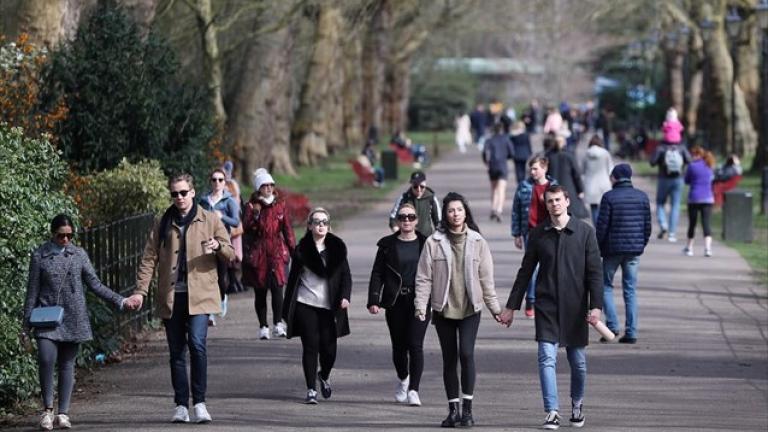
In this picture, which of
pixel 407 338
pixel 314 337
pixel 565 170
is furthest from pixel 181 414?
pixel 565 170

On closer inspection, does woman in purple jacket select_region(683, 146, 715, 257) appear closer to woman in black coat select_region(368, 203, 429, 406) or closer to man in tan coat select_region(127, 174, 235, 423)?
woman in black coat select_region(368, 203, 429, 406)

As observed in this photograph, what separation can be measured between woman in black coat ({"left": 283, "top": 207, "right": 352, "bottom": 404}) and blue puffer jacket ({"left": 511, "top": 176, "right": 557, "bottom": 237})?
4448 mm

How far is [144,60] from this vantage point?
19266mm

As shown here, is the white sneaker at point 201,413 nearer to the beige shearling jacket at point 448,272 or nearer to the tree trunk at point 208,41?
the beige shearling jacket at point 448,272

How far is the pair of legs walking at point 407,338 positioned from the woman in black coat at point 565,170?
263 inches

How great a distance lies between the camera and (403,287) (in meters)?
12.0

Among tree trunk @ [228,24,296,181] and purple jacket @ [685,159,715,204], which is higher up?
tree trunk @ [228,24,296,181]

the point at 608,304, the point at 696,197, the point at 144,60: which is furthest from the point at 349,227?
the point at 608,304

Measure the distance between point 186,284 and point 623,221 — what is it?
5160 millimetres

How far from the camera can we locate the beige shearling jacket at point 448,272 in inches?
434

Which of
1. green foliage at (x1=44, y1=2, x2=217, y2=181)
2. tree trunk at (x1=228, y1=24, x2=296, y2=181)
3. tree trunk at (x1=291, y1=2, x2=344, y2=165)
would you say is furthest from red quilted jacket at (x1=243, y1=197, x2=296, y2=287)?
tree trunk at (x1=291, y1=2, x2=344, y2=165)

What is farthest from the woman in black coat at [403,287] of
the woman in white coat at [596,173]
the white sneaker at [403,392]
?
the woman in white coat at [596,173]

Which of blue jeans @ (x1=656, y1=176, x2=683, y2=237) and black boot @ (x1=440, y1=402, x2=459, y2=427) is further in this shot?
blue jeans @ (x1=656, y1=176, x2=683, y2=237)

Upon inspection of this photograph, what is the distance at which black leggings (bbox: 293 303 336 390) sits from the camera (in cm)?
1210
